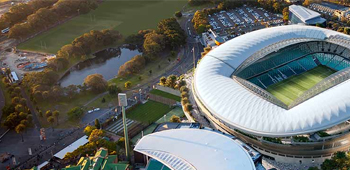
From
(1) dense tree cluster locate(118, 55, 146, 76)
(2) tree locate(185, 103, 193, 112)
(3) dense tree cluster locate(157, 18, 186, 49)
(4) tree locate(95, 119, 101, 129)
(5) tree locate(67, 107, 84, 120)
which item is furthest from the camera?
(3) dense tree cluster locate(157, 18, 186, 49)

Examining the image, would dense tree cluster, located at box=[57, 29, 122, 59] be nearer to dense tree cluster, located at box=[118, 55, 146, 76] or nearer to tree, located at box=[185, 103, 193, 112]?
dense tree cluster, located at box=[118, 55, 146, 76]

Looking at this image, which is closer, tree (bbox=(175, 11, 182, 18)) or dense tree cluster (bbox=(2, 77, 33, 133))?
dense tree cluster (bbox=(2, 77, 33, 133))

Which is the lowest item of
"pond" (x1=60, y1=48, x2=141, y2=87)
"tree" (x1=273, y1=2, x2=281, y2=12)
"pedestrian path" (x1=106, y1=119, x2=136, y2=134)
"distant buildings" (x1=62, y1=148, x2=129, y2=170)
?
"pond" (x1=60, y1=48, x2=141, y2=87)

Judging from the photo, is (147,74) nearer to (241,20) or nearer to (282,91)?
(282,91)

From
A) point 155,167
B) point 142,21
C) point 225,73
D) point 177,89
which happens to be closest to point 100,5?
point 142,21

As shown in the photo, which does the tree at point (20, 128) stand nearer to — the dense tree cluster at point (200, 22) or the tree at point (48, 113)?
the tree at point (48, 113)

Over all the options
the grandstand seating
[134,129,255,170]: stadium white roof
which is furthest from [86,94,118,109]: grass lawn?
the grandstand seating

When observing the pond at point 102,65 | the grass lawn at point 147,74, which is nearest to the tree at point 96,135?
the grass lawn at point 147,74

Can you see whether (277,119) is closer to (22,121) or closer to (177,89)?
(177,89)
